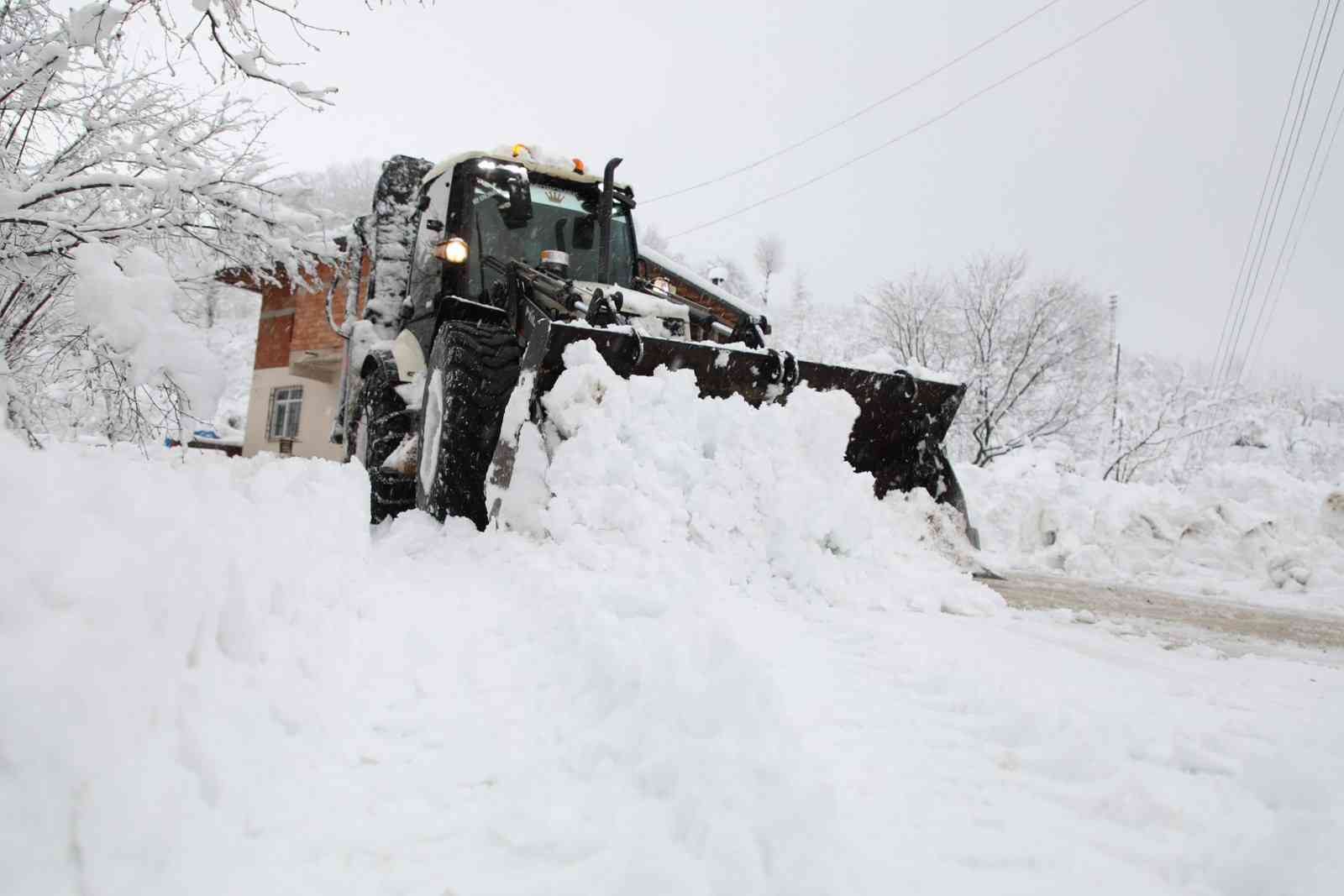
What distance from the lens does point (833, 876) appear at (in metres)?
1.31

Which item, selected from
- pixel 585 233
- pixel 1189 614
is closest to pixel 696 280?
pixel 585 233

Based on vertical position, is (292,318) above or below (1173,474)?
above

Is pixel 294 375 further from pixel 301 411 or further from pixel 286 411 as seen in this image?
pixel 286 411

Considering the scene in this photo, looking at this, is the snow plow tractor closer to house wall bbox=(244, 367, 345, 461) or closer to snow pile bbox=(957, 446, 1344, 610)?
snow pile bbox=(957, 446, 1344, 610)

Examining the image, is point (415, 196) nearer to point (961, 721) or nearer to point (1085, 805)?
point (961, 721)

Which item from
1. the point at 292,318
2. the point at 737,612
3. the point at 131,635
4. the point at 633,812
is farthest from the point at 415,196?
the point at 292,318

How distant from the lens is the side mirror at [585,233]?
587 centimetres

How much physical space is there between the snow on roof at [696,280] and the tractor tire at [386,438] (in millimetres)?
2506

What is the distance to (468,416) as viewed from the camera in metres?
4.56

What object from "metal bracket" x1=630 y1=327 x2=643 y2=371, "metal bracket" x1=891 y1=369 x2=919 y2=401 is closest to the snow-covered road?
"metal bracket" x1=891 y1=369 x2=919 y2=401

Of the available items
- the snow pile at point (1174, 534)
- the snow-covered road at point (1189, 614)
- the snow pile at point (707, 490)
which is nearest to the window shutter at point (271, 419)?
the snow pile at point (1174, 534)

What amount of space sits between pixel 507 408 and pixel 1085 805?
3.30 meters

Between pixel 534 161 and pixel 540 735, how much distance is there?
497cm

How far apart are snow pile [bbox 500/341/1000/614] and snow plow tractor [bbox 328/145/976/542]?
271 millimetres
